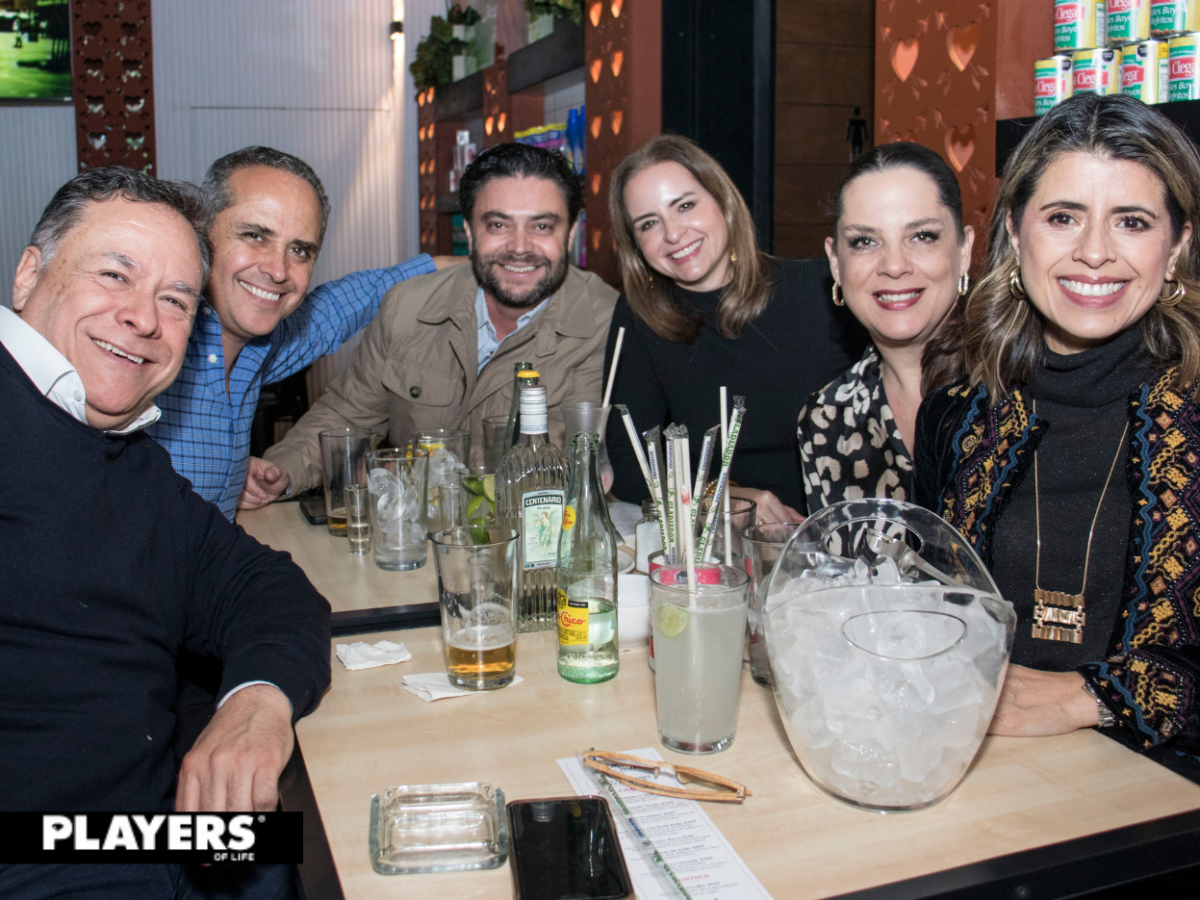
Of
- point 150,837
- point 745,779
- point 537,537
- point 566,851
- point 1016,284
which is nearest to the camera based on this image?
point 566,851

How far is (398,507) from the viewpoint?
5.49 ft

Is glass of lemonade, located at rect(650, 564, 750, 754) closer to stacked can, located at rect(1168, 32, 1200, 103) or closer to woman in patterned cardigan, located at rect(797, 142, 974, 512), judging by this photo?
woman in patterned cardigan, located at rect(797, 142, 974, 512)

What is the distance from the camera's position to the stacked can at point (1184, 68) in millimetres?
2232

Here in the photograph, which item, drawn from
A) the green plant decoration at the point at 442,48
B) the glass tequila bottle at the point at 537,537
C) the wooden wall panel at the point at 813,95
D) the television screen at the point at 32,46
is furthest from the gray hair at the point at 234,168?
the television screen at the point at 32,46

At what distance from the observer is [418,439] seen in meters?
1.90

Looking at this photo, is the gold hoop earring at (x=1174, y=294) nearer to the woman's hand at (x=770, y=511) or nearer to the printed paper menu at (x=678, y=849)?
the woman's hand at (x=770, y=511)

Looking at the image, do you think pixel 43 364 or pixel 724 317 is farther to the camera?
pixel 724 317

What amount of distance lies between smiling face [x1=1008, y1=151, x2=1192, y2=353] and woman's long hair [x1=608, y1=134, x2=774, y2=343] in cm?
98

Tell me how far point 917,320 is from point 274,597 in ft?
4.03

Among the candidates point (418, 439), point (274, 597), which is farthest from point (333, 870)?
point (418, 439)

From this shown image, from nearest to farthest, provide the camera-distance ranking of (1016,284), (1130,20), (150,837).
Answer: (150,837) < (1016,284) < (1130,20)

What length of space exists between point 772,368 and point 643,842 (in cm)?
170

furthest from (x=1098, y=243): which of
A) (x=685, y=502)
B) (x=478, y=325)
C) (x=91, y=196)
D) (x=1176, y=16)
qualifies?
(x=478, y=325)

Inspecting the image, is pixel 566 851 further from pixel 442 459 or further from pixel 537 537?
pixel 442 459
